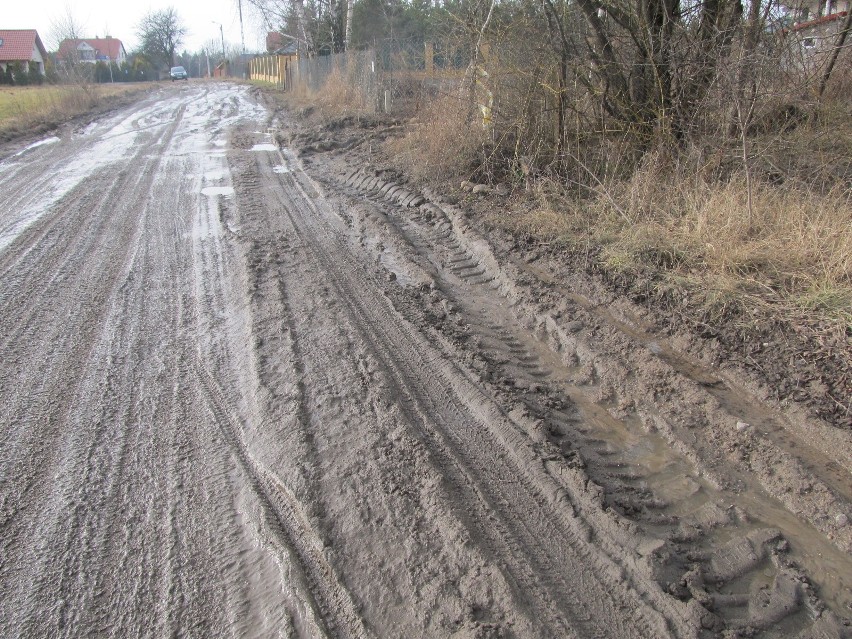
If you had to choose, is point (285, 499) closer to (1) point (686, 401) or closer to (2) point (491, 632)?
(2) point (491, 632)

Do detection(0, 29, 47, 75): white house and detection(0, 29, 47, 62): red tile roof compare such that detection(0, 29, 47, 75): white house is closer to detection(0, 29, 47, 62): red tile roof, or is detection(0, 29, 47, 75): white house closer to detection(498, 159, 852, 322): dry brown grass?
detection(0, 29, 47, 62): red tile roof

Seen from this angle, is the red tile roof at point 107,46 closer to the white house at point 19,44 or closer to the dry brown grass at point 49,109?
the white house at point 19,44

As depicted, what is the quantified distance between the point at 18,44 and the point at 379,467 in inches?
2999

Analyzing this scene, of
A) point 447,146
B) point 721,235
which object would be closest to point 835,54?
point 721,235

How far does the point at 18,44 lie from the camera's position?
2410 inches

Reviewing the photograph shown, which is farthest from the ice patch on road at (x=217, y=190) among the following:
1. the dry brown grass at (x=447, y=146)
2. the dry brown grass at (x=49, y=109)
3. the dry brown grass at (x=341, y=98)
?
the dry brown grass at (x=49, y=109)

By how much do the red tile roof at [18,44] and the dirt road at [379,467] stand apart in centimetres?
6920

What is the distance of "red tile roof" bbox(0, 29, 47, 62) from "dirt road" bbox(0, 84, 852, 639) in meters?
69.2

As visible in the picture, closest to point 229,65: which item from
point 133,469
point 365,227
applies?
point 365,227

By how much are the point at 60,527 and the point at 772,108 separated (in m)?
7.92

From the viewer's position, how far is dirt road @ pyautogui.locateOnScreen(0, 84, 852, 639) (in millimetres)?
2668

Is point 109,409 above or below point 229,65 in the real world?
below

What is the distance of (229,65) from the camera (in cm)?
6706

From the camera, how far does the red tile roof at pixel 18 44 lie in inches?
2367
